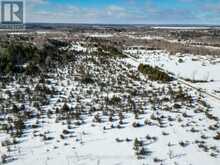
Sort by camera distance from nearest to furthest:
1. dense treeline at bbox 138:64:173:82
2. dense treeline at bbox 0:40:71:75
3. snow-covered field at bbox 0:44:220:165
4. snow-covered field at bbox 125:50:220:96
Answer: snow-covered field at bbox 0:44:220:165 < snow-covered field at bbox 125:50:220:96 < dense treeline at bbox 138:64:173:82 < dense treeline at bbox 0:40:71:75

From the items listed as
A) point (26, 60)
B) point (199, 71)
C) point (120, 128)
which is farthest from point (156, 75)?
point (26, 60)

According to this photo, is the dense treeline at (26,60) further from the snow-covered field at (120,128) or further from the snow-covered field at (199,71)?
the snow-covered field at (199,71)

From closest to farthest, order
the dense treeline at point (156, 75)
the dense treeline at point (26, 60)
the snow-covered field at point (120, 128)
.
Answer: the snow-covered field at point (120, 128) → the dense treeline at point (156, 75) → the dense treeline at point (26, 60)

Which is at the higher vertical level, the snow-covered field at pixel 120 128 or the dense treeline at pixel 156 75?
the dense treeline at pixel 156 75

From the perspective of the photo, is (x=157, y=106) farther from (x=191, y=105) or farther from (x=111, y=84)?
(x=111, y=84)

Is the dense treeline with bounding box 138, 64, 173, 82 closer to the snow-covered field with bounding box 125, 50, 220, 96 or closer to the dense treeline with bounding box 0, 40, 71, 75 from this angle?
the snow-covered field with bounding box 125, 50, 220, 96

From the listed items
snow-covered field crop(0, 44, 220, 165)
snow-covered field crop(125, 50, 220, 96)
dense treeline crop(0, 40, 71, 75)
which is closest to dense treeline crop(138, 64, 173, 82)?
snow-covered field crop(0, 44, 220, 165)

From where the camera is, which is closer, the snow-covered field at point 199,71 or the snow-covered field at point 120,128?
the snow-covered field at point 120,128

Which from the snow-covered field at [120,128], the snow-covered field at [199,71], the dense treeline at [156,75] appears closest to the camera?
the snow-covered field at [120,128]

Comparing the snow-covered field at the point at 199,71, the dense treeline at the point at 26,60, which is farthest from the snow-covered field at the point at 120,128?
the dense treeline at the point at 26,60

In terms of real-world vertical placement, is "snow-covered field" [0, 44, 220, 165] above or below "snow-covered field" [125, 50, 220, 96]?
below

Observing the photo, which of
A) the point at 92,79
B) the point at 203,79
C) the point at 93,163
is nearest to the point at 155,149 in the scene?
the point at 93,163
